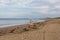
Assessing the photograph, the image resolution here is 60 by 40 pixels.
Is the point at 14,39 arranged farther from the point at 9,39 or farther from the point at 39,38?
the point at 39,38

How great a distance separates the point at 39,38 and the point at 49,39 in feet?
1.95

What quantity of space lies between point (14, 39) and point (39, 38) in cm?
134

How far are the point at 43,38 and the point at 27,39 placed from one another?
2.85 ft

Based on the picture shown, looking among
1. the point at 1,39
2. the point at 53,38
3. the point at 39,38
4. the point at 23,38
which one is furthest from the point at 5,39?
the point at 53,38

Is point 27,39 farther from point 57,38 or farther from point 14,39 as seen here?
point 57,38

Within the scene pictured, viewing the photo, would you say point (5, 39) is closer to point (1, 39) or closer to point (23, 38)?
point (1, 39)

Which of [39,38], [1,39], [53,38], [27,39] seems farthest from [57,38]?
[1,39]

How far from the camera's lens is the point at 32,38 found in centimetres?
1045

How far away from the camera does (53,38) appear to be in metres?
10.3

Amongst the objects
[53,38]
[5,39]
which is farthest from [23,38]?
[53,38]

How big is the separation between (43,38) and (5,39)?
2080 millimetres

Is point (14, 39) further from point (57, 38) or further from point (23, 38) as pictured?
point (57, 38)

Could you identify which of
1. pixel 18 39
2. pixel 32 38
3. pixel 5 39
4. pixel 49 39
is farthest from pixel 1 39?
pixel 49 39

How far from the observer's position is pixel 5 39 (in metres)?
10.6
